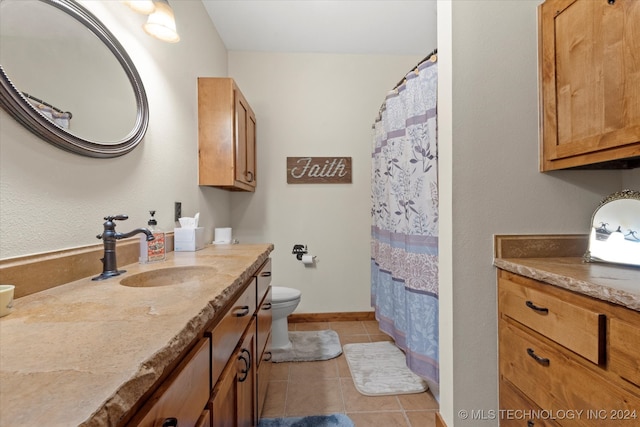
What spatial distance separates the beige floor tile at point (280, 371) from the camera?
1.76 m

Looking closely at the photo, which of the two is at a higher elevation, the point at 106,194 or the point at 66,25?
the point at 66,25

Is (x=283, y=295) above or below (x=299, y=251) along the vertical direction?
below

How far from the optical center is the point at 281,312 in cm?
197

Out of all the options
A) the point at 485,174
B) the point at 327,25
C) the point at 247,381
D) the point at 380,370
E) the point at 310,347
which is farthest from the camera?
the point at 327,25

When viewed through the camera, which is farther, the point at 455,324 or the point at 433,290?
the point at 433,290

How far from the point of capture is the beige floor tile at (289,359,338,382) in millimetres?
1755

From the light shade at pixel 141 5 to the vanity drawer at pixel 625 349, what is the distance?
1.92 m

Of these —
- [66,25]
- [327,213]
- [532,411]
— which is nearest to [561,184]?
[532,411]

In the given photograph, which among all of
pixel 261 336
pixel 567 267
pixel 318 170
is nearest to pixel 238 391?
pixel 261 336

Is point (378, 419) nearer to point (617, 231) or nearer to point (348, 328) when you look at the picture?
point (348, 328)

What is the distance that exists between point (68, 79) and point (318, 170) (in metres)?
1.94

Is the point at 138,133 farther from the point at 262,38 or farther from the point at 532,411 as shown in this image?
the point at 532,411

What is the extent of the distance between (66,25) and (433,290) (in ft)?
5.98

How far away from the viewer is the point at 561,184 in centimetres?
120
